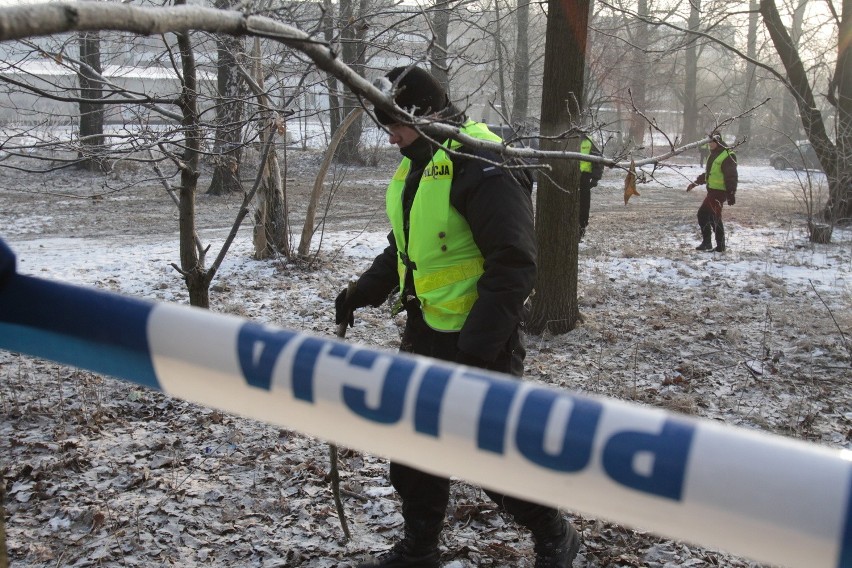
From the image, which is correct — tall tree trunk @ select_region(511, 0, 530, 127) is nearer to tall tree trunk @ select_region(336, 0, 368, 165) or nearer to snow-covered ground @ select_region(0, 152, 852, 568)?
tall tree trunk @ select_region(336, 0, 368, 165)

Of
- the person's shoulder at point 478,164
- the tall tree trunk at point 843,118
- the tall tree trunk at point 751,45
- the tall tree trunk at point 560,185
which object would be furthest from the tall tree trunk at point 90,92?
the tall tree trunk at point 843,118

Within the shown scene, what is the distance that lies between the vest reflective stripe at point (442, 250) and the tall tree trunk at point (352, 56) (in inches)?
18.9

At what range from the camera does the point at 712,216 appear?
11.0 m

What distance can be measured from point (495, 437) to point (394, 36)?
196 inches

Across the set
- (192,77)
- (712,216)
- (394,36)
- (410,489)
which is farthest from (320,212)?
(410,489)

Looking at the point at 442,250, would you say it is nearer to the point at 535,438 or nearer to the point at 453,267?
the point at 453,267

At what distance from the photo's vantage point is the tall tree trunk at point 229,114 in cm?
408

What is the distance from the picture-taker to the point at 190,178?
4.07 meters

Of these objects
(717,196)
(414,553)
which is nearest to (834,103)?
(717,196)

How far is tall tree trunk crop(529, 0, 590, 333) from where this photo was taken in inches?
229

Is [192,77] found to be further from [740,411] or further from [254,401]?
[740,411]

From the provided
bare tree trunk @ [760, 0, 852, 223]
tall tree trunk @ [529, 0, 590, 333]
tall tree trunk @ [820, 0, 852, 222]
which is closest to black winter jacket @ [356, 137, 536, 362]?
tall tree trunk @ [529, 0, 590, 333]

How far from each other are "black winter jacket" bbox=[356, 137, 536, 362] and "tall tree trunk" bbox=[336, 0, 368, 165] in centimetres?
55

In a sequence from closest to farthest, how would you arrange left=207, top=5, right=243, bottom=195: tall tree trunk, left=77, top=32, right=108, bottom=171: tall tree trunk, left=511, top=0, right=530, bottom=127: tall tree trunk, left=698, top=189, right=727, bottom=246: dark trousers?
left=77, top=32, right=108, bottom=171: tall tree trunk < left=207, top=5, right=243, bottom=195: tall tree trunk < left=698, top=189, right=727, bottom=246: dark trousers < left=511, top=0, right=530, bottom=127: tall tree trunk
